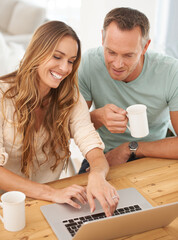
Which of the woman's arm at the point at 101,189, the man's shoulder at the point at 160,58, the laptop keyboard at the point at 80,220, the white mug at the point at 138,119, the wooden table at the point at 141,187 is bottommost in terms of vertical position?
the wooden table at the point at 141,187

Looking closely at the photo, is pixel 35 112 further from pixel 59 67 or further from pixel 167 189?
pixel 167 189

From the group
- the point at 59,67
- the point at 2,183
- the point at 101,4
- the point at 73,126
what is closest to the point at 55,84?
the point at 59,67

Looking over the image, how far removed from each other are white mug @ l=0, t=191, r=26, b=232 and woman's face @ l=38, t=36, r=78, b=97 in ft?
1.88

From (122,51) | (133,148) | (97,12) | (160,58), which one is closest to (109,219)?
(133,148)

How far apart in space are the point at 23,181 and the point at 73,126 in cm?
38

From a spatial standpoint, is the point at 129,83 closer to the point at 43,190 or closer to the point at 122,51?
the point at 122,51

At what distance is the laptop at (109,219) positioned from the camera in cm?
105

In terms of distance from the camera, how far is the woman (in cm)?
142

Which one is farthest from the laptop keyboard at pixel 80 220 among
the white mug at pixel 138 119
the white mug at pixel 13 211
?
the white mug at pixel 138 119

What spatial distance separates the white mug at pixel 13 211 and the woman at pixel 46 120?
0.18m

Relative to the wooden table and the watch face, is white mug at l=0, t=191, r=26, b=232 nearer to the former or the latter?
the wooden table

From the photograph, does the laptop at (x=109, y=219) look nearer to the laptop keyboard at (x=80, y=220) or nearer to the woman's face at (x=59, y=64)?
the laptop keyboard at (x=80, y=220)

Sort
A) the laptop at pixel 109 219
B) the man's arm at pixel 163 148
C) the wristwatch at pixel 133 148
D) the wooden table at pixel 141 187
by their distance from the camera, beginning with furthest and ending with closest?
the wristwatch at pixel 133 148 → the man's arm at pixel 163 148 → the wooden table at pixel 141 187 → the laptop at pixel 109 219

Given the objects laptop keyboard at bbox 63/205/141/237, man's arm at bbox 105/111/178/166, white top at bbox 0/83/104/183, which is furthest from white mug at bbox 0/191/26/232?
man's arm at bbox 105/111/178/166
